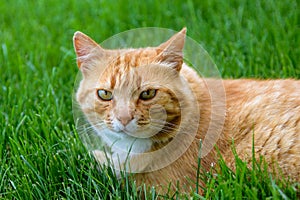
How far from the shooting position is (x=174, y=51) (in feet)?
7.64

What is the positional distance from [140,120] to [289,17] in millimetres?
2045

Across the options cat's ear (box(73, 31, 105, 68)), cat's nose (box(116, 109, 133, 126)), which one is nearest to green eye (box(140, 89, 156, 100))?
cat's nose (box(116, 109, 133, 126))

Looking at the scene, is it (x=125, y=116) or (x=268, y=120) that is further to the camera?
(x=268, y=120)

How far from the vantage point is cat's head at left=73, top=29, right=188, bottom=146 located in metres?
2.26

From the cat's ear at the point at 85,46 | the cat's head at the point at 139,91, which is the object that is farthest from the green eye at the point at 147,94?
the cat's ear at the point at 85,46

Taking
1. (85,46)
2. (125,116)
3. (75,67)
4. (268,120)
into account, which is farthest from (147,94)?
(75,67)

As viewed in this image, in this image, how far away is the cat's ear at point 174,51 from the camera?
7.59ft

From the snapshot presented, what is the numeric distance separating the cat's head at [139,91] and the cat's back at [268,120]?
305 millimetres

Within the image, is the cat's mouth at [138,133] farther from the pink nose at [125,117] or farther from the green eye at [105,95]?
the green eye at [105,95]

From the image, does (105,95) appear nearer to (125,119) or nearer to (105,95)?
(105,95)

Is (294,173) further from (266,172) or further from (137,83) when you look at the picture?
(137,83)

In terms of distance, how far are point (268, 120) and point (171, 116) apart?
46 centimetres

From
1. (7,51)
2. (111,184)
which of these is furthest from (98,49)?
(7,51)

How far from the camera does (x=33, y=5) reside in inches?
191
